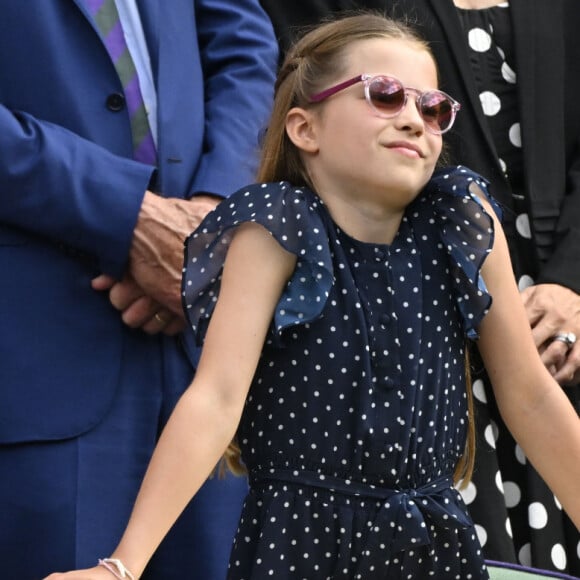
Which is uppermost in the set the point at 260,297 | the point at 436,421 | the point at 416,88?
the point at 416,88

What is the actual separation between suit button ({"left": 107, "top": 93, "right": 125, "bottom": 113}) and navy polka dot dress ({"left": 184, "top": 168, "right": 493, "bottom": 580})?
58cm

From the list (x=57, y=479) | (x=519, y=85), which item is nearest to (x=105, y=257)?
(x=57, y=479)

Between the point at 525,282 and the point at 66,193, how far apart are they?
48.4 inches

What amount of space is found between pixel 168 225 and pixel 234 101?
46cm

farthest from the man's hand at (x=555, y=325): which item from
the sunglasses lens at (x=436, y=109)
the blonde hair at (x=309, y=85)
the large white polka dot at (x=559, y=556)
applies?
the sunglasses lens at (x=436, y=109)

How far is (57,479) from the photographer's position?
3000mm

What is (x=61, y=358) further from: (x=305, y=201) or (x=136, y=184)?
(x=305, y=201)

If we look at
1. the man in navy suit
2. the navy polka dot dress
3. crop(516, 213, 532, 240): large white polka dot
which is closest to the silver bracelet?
the navy polka dot dress

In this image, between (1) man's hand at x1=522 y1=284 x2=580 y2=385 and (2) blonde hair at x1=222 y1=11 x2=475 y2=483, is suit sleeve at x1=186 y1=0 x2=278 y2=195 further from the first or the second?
(1) man's hand at x1=522 y1=284 x2=580 y2=385

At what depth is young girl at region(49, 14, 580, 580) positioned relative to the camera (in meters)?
2.55

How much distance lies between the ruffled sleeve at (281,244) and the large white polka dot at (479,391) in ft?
3.11

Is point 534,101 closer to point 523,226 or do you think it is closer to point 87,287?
point 523,226

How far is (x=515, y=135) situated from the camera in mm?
3709

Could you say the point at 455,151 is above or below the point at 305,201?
below
